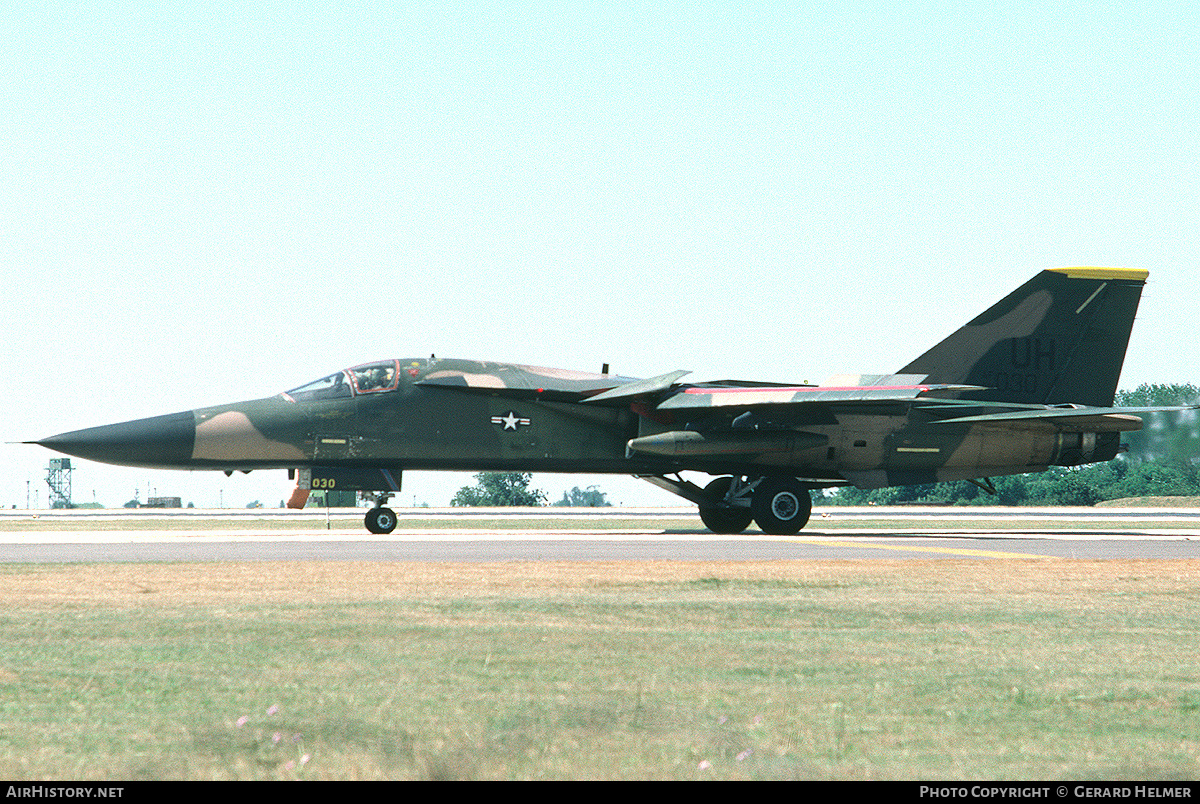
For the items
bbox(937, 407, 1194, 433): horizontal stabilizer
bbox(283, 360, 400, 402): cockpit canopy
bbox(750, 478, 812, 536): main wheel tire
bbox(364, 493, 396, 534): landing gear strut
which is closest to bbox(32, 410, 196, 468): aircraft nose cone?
bbox(283, 360, 400, 402): cockpit canopy

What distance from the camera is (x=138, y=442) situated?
23.7m

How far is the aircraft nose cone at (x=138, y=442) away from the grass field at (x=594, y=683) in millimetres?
12297

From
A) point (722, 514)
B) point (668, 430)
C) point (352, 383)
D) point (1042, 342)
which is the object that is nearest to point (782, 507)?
point (722, 514)

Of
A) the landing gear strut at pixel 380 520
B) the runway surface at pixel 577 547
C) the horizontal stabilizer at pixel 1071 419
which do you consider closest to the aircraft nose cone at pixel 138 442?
the runway surface at pixel 577 547

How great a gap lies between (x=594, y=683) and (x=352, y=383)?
1917 cm

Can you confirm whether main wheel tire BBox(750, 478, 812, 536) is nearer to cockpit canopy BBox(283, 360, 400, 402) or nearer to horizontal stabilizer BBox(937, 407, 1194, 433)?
horizontal stabilizer BBox(937, 407, 1194, 433)

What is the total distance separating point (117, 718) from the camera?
564cm

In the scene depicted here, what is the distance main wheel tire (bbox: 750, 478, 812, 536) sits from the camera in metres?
25.5

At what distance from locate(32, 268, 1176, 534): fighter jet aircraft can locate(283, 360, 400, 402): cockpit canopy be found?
1.3 inches

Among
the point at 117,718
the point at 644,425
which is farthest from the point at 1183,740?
the point at 644,425

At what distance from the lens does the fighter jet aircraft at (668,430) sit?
24375 mm

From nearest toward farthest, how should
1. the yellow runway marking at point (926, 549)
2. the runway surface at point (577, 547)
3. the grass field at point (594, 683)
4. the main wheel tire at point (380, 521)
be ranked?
the grass field at point (594, 683) < the runway surface at point (577, 547) < the yellow runway marking at point (926, 549) < the main wheel tire at point (380, 521)

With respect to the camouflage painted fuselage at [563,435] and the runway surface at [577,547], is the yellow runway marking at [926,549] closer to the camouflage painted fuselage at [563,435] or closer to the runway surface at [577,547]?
the runway surface at [577,547]

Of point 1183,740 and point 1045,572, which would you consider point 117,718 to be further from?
point 1045,572
